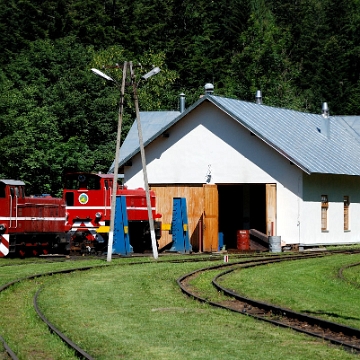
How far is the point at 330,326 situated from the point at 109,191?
22.8 meters

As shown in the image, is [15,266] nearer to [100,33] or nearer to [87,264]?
[87,264]

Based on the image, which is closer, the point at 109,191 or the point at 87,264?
the point at 87,264

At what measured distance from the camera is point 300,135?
43156 mm

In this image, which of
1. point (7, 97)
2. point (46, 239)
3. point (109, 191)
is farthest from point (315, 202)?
point (7, 97)

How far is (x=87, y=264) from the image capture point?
2803cm

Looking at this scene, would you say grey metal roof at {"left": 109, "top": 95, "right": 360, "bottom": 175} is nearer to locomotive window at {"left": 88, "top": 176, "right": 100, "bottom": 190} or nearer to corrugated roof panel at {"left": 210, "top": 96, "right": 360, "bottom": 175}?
corrugated roof panel at {"left": 210, "top": 96, "right": 360, "bottom": 175}

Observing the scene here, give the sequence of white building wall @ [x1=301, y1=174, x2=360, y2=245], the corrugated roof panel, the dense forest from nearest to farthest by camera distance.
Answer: the corrugated roof panel
white building wall @ [x1=301, y1=174, x2=360, y2=245]
the dense forest

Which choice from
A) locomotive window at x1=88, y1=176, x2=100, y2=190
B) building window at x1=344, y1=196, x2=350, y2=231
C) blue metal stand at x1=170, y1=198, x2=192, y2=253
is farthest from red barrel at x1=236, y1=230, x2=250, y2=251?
building window at x1=344, y1=196, x2=350, y2=231

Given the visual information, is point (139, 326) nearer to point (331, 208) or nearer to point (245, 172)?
point (245, 172)

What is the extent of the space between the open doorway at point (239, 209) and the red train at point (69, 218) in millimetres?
6779

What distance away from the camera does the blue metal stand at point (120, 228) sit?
3394cm

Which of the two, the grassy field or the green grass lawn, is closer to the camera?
the grassy field

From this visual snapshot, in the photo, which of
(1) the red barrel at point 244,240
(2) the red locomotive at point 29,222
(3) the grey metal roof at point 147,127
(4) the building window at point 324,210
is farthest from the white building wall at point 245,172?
(2) the red locomotive at point 29,222

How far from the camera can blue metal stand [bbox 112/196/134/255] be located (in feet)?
111
